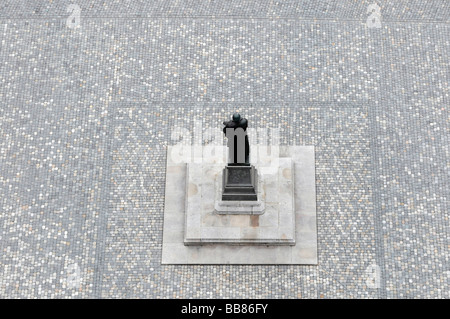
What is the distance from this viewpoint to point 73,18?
16.3 meters

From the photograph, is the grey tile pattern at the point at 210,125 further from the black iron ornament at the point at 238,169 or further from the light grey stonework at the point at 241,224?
the black iron ornament at the point at 238,169

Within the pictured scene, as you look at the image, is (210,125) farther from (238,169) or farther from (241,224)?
(241,224)

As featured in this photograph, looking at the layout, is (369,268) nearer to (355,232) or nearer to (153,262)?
(355,232)

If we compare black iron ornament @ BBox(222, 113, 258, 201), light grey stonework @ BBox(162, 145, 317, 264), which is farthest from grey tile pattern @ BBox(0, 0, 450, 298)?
black iron ornament @ BBox(222, 113, 258, 201)

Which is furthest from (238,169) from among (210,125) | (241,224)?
(210,125)

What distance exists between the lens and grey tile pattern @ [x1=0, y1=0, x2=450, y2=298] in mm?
13312

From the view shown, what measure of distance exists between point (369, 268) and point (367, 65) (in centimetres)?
581

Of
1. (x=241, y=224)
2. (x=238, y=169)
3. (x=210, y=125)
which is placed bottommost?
(x=241, y=224)

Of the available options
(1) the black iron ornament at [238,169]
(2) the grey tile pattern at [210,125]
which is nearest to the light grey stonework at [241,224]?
(2) the grey tile pattern at [210,125]

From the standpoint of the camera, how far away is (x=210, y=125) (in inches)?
583

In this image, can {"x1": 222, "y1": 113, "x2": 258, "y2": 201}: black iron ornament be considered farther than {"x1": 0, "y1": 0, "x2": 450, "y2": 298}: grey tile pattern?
No

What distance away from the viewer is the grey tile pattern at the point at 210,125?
13312 millimetres

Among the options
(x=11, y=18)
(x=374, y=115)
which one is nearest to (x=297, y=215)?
(x=374, y=115)

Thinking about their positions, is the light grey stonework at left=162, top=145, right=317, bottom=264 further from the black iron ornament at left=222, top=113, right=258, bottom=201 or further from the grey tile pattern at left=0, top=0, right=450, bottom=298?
the black iron ornament at left=222, top=113, right=258, bottom=201
